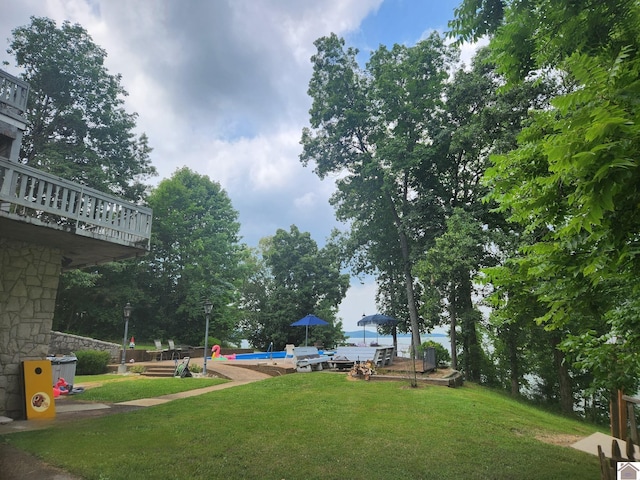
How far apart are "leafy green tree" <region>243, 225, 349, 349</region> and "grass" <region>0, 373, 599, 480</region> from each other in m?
18.1

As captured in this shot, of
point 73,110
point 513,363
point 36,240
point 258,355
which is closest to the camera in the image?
point 36,240

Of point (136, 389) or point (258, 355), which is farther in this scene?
point (258, 355)

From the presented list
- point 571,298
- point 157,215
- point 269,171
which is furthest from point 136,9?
point 157,215

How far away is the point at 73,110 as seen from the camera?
22.8 metres

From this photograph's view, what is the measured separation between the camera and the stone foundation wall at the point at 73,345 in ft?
55.4

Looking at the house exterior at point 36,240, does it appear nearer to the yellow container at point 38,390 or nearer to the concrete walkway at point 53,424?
the yellow container at point 38,390

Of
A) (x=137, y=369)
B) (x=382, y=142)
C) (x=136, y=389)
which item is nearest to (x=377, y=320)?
(x=382, y=142)

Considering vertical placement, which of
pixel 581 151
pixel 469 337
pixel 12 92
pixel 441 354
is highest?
pixel 12 92

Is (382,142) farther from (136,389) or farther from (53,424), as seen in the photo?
(53,424)

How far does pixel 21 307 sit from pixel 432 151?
15960mm

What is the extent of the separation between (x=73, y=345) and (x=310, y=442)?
642 inches

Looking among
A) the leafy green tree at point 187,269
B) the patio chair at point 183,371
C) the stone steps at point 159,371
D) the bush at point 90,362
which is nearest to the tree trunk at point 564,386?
the patio chair at point 183,371

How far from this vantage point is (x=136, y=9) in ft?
31.7

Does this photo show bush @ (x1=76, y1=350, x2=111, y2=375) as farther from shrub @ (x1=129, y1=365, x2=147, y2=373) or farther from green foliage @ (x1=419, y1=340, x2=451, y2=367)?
green foliage @ (x1=419, y1=340, x2=451, y2=367)
